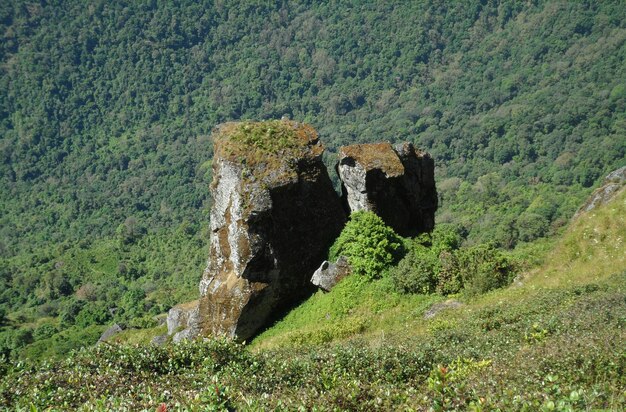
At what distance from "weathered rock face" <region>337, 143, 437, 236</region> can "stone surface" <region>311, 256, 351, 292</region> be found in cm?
249

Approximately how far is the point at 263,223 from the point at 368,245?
11.5 ft

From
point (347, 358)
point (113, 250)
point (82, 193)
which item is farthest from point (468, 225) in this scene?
point (82, 193)

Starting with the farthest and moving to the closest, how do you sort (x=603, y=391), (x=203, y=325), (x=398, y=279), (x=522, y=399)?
1. (x=203, y=325)
2. (x=398, y=279)
3. (x=603, y=391)
4. (x=522, y=399)

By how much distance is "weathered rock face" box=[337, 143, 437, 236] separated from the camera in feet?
78.6

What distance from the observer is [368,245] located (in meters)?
22.3

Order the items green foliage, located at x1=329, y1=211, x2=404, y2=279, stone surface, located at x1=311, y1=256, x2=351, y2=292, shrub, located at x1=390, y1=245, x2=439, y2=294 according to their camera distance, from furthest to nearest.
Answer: stone surface, located at x1=311, y1=256, x2=351, y2=292
green foliage, located at x1=329, y1=211, x2=404, y2=279
shrub, located at x1=390, y1=245, x2=439, y2=294

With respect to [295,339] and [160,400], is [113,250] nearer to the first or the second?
[295,339]

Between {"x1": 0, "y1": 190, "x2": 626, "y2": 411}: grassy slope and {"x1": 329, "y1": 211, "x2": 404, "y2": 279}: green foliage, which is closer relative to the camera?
{"x1": 0, "y1": 190, "x2": 626, "y2": 411}: grassy slope

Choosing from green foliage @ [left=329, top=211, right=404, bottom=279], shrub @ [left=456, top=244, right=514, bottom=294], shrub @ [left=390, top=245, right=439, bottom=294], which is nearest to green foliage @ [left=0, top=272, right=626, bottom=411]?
shrub @ [left=456, top=244, right=514, bottom=294]

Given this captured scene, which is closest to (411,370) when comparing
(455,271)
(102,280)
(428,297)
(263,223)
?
(428,297)

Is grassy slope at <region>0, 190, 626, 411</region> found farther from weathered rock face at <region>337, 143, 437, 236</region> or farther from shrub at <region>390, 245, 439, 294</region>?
weathered rock face at <region>337, 143, 437, 236</region>

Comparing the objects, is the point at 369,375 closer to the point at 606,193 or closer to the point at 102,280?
the point at 606,193

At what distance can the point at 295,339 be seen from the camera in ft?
61.3

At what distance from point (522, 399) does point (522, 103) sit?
171 metres
